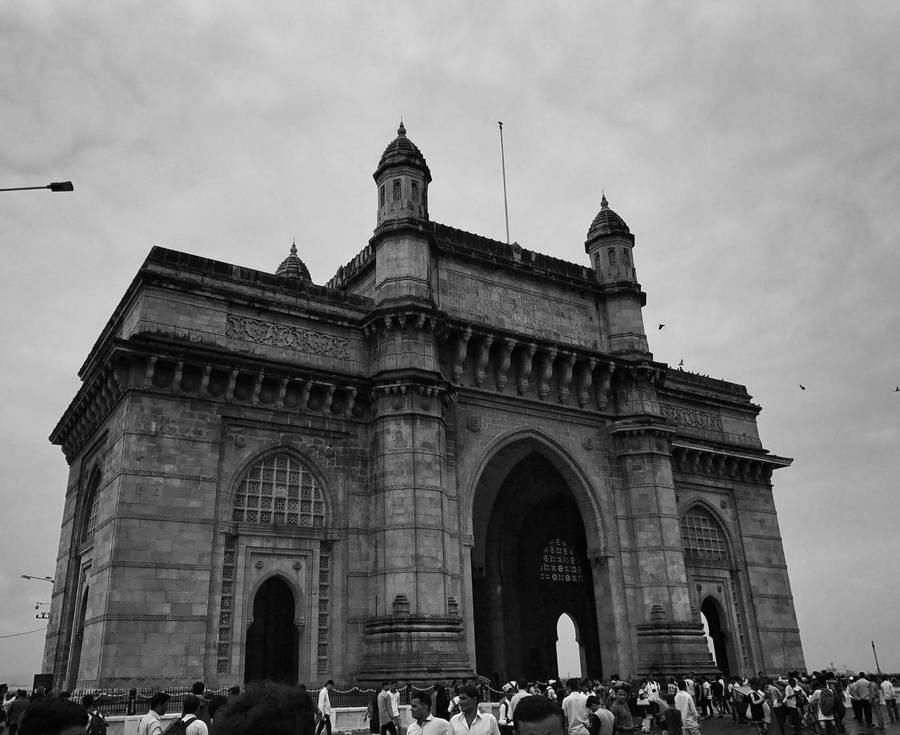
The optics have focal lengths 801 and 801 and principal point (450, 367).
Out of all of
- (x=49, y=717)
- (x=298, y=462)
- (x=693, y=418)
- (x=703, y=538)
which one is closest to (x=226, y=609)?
(x=298, y=462)

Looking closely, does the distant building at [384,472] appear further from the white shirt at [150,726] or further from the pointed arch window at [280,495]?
the white shirt at [150,726]

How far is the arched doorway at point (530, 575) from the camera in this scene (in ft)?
97.4

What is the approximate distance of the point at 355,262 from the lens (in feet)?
87.5

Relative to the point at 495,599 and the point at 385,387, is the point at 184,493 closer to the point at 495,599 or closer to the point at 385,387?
the point at 385,387

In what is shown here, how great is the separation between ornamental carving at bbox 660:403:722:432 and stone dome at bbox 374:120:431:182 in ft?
44.1

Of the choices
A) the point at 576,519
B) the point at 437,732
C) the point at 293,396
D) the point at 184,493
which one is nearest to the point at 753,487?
the point at 576,519

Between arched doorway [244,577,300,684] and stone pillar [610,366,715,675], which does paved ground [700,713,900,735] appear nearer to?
stone pillar [610,366,715,675]

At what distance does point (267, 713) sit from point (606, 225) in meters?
28.5

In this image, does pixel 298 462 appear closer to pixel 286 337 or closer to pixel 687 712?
pixel 286 337

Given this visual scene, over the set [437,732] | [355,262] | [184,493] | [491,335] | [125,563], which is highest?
[355,262]

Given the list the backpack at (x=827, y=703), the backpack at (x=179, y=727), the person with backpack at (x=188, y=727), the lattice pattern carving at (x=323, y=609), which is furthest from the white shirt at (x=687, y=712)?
the lattice pattern carving at (x=323, y=609)

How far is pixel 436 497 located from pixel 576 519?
12.3 metres

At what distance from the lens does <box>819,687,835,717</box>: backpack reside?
16156mm

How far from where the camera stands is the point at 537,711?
13.8 feet
